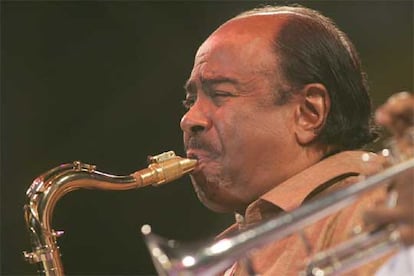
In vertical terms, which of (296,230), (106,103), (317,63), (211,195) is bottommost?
(296,230)

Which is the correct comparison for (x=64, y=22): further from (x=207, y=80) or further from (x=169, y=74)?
(x=207, y=80)

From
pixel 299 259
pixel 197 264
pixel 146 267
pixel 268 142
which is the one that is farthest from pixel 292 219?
pixel 146 267

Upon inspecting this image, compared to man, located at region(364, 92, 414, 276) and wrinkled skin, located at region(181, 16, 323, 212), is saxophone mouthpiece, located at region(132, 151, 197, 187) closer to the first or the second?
wrinkled skin, located at region(181, 16, 323, 212)

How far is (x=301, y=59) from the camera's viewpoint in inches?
108

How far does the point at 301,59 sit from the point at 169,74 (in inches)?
87.1

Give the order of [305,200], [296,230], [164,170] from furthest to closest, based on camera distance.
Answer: [164,170] < [305,200] < [296,230]

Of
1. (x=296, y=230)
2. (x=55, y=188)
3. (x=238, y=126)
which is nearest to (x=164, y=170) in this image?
(x=238, y=126)

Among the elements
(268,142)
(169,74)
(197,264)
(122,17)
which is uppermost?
(122,17)

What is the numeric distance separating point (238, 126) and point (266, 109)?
0.10 m

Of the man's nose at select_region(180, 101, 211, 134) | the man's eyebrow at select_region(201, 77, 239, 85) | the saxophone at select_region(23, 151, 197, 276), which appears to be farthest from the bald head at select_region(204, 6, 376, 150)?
the saxophone at select_region(23, 151, 197, 276)

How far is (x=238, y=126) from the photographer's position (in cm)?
269

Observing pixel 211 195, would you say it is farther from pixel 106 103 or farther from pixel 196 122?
pixel 106 103

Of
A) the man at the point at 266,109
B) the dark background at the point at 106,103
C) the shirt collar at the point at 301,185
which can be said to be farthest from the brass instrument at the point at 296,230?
the dark background at the point at 106,103

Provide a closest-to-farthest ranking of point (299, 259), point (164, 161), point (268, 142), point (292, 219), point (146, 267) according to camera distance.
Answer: point (292, 219) → point (299, 259) → point (268, 142) → point (164, 161) → point (146, 267)
